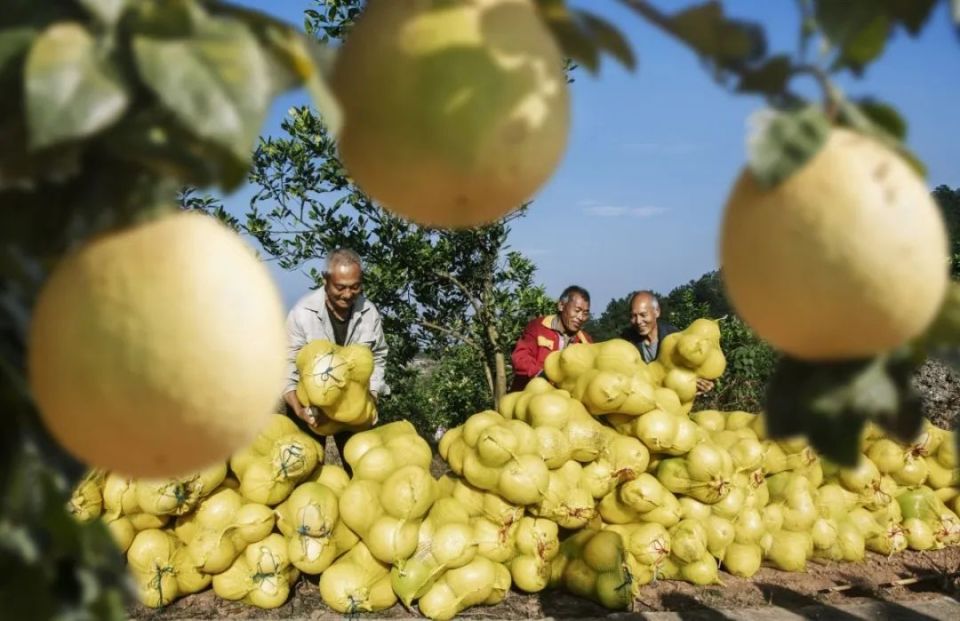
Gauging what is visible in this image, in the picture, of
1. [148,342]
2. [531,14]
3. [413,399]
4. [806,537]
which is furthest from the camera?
[413,399]

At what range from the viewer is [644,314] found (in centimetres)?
491

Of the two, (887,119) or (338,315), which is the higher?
(887,119)

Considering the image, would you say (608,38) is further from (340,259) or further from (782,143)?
(340,259)

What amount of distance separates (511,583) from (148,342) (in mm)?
3170

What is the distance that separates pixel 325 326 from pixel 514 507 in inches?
58.9

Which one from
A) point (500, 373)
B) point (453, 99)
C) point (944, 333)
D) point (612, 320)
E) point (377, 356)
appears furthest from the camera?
point (612, 320)

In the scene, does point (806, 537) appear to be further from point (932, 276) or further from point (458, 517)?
point (932, 276)

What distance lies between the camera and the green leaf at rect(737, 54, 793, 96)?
54 centimetres

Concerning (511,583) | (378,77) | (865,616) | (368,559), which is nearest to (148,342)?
(378,77)

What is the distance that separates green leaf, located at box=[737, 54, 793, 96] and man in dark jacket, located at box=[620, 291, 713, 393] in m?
4.38

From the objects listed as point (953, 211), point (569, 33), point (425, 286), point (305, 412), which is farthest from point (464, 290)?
point (953, 211)

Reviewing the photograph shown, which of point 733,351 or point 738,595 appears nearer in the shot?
point 738,595

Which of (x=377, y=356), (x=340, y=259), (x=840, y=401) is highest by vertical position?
(x=340, y=259)

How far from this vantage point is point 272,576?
3123mm
